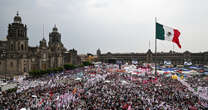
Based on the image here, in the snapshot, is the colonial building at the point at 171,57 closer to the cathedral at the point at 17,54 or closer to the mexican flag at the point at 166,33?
the cathedral at the point at 17,54

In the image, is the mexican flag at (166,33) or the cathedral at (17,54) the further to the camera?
the cathedral at (17,54)

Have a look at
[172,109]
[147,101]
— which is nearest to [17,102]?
[147,101]

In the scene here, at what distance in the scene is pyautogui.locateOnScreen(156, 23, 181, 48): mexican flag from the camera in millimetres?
16155

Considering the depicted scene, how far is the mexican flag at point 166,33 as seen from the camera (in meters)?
16.2

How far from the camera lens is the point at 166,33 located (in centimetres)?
1652

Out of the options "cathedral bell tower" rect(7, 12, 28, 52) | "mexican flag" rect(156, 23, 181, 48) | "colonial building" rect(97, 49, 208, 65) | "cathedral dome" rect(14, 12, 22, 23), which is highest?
"cathedral dome" rect(14, 12, 22, 23)

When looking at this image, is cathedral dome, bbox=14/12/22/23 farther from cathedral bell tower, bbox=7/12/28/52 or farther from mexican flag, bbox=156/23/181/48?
mexican flag, bbox=156/23/181/48

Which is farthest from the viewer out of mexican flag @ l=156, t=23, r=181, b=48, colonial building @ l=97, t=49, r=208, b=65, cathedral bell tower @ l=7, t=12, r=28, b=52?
colonial building @ l=97, t=49, r=208, b=65

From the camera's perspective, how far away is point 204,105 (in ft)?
45.2

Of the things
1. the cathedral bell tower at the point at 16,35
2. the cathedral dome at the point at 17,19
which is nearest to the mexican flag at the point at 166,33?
the cathedral bell tower at the point at 16,35

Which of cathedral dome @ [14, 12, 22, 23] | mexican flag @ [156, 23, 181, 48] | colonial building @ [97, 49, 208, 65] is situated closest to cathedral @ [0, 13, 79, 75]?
cathedral dome @ [14, 12, 22, 23]

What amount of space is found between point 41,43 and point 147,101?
46735 mm

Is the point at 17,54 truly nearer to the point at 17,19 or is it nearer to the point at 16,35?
the point at 16,35

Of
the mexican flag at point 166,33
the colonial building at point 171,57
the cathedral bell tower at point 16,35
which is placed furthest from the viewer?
the colonial building at point 171,57
